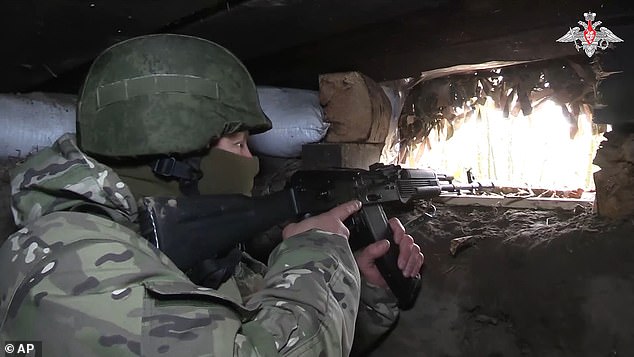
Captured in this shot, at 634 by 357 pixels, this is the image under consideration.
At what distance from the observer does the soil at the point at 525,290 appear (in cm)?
143

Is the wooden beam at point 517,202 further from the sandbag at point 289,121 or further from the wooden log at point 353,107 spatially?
the sandbag at point 289,121

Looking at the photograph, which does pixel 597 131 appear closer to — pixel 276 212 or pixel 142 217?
pixel 276 212

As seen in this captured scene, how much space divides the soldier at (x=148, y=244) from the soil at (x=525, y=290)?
0.58m

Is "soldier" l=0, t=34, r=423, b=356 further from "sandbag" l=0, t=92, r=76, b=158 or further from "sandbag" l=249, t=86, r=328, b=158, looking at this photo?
"sandbag" l=0, t=92, r=76, b=158

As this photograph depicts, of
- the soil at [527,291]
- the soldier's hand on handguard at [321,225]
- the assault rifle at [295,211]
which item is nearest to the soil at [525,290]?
the soil at [527,291]

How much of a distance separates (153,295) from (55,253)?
0.55ft

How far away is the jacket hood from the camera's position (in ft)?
3.03

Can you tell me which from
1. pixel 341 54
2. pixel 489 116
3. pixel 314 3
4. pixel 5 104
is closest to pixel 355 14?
pixel 314 3

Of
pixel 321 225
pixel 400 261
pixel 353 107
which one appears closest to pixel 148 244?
pixel 321 225

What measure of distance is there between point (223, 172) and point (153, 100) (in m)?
0.21

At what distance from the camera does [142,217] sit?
983mm

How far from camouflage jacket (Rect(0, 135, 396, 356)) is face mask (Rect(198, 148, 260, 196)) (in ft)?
0.68

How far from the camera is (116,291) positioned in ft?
2.58

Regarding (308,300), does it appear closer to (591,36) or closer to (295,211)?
(295,211)
